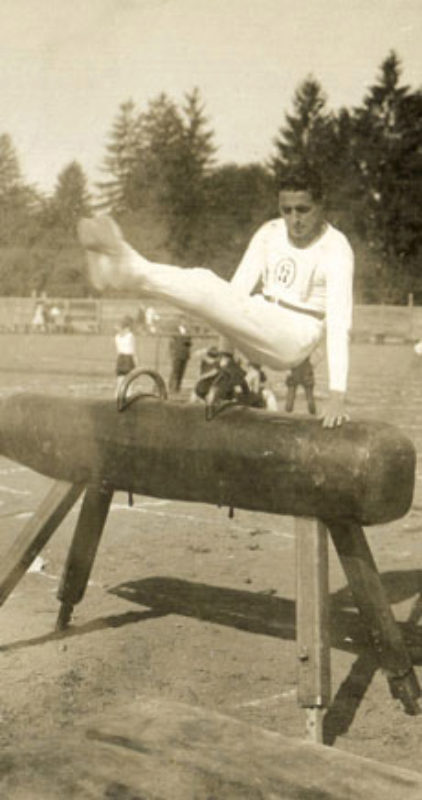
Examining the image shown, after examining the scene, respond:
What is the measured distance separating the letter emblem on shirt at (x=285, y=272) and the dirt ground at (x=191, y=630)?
192cm

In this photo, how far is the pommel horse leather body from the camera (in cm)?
501

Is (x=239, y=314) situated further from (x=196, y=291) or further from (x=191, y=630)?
(x=191, y=630)

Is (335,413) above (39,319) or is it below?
above

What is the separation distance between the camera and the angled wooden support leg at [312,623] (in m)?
4.81

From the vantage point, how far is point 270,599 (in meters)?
7.14

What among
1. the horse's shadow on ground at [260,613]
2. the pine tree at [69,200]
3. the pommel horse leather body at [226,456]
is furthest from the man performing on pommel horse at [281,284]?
the pine tree at [69,200]

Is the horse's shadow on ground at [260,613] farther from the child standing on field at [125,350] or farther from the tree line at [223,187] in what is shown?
the child standing on field at [125,350]

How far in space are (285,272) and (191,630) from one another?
6.79 feet

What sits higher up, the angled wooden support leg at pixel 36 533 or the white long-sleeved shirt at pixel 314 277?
the white long-sleeved shirt at pixel 314 277

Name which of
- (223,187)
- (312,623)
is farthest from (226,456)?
(223,187)

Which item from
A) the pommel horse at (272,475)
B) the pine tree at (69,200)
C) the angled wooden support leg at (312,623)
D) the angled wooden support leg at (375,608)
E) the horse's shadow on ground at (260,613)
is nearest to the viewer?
the angled wooden support leg at (312,623)

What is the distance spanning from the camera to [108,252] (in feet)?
18.3

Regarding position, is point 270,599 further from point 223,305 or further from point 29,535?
point 223,305

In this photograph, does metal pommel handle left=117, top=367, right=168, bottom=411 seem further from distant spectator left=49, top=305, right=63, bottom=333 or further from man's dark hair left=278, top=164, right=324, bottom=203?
distant spectator left=49, top=305, right=63, bottom=333
